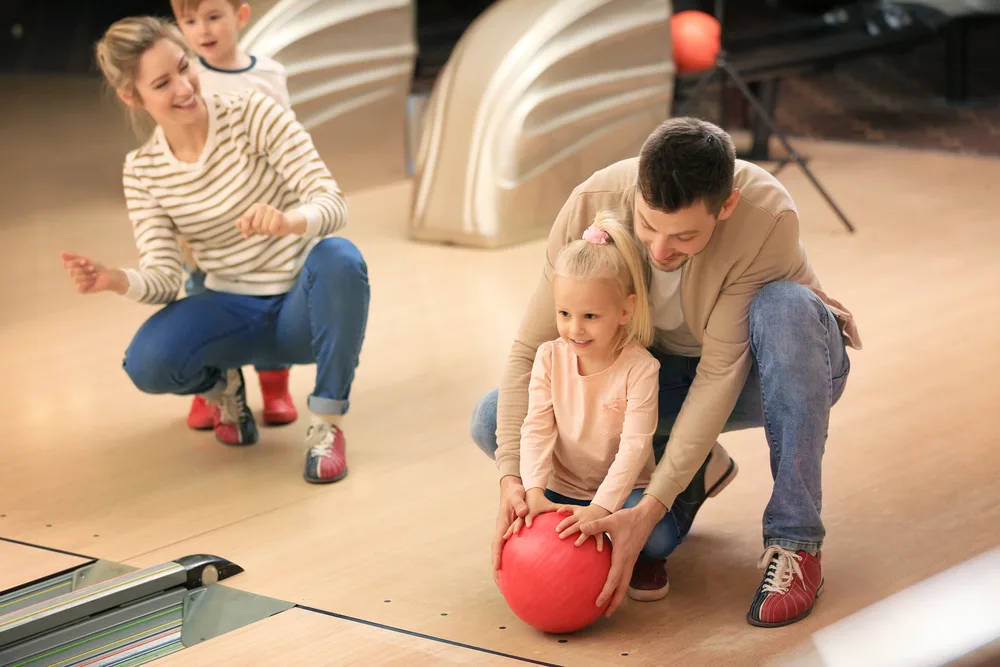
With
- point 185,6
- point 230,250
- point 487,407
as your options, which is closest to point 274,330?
point 230,250

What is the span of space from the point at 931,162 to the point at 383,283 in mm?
2588

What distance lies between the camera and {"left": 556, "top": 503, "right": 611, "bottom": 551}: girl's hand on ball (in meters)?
1.88

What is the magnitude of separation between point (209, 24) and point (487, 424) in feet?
4.23

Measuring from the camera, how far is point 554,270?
2004 mm

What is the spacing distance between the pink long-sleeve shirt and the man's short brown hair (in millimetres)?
288

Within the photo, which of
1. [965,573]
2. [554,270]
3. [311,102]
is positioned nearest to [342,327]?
[554,270]

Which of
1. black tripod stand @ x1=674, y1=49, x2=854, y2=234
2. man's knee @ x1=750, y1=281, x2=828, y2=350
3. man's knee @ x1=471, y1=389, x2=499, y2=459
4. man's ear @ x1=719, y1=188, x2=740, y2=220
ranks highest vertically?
man's ear @ x1=719, y1=188, x2=740, y2=220

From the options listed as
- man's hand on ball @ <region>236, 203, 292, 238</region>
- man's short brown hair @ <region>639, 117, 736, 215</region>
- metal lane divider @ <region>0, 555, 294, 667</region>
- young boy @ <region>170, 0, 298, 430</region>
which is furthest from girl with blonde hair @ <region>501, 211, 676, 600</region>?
young boy @ <region>170, 0, 298, 430</region>

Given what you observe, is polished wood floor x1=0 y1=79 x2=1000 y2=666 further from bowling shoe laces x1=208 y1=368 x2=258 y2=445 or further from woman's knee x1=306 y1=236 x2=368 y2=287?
woman's knee x1=306 y1=236 x2=368 y2=287

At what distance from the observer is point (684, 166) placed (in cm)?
178

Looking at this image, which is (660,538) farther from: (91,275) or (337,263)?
(91,275)

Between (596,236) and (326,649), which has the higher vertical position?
(596,236)

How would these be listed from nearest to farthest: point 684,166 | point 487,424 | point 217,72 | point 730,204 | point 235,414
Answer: point 684,166 < point 730,204 < point 487,424 < point 235,414 < point 217,72

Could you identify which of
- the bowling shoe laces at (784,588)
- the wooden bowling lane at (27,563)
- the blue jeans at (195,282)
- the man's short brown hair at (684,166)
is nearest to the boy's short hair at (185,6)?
the blue jeans at (195,282)
